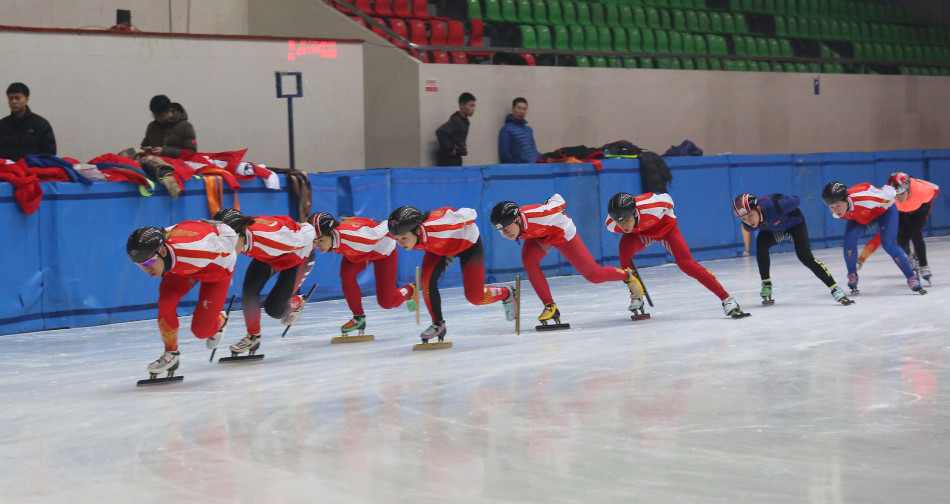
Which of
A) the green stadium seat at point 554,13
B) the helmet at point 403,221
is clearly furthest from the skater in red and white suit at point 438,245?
the green stadium seat at point 554,13

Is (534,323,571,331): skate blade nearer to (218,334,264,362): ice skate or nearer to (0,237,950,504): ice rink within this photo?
(0,237,950,504): ice rink

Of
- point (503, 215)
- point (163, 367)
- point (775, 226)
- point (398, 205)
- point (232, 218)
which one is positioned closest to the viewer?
point (163, 367)

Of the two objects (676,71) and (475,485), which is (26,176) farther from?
(676,71)

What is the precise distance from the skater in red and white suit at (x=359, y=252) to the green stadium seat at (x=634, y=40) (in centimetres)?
1103

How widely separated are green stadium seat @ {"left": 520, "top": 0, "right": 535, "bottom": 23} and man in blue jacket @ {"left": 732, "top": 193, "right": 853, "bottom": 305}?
8.44 metres

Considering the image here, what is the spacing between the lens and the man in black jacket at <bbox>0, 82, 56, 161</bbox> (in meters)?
10.1

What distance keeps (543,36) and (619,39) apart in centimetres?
181

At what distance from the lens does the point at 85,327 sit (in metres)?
9.92

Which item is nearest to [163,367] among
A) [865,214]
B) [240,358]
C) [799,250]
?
[240,358]

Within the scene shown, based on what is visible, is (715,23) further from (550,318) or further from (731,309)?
(550,318)

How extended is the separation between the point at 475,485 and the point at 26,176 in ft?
22.2

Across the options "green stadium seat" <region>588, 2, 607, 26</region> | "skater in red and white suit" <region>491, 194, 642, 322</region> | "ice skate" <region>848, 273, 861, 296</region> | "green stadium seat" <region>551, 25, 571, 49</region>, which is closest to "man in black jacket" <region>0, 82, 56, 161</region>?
"skater in red and white suit" <region>491, 194, 642, 322</region>

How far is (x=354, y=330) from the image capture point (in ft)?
28.8

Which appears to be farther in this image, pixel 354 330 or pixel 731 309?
pixel 731 309
